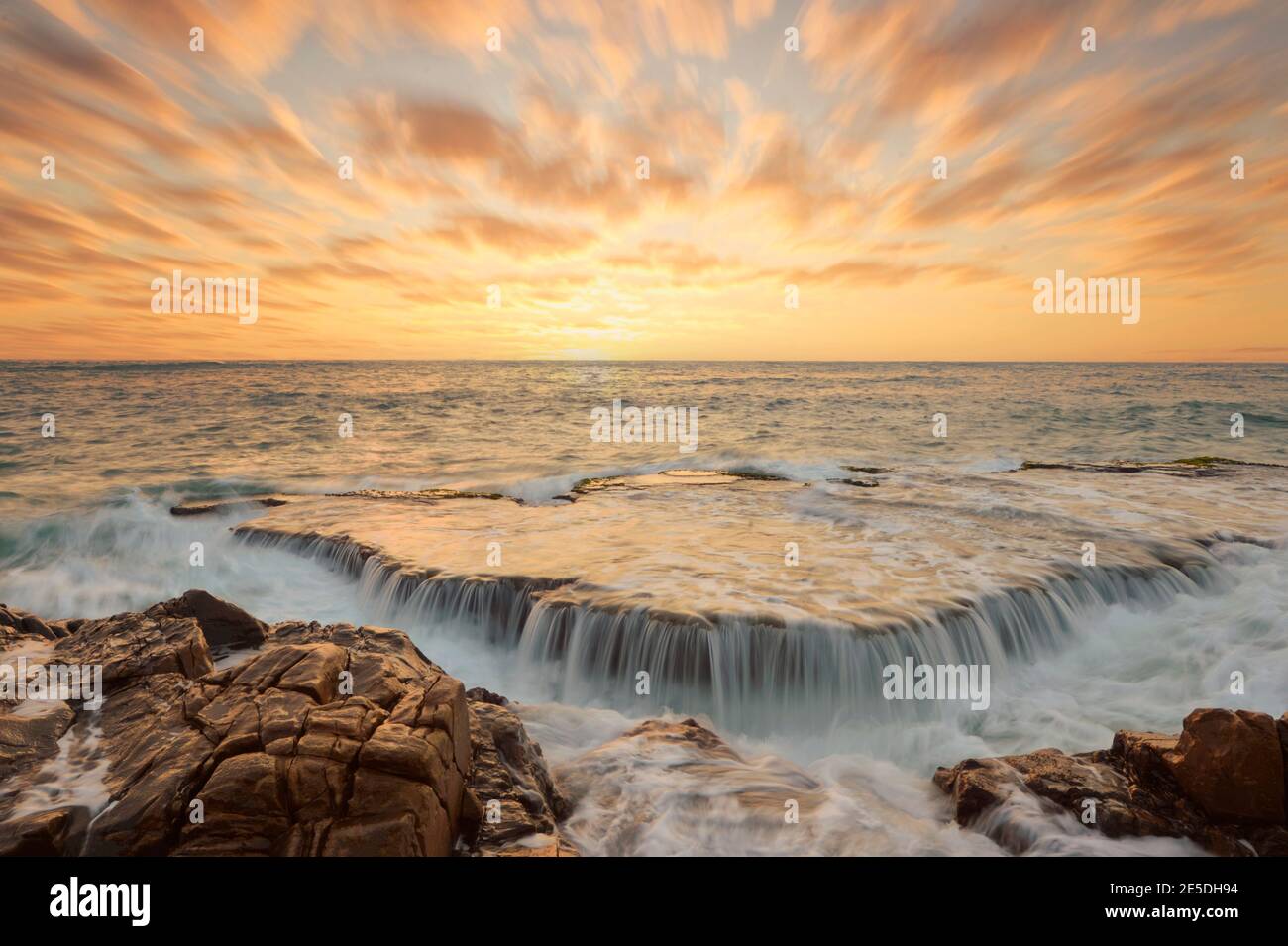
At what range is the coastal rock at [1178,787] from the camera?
5.39m

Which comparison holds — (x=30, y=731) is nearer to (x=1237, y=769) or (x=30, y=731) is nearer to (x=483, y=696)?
(x=483, y=696)

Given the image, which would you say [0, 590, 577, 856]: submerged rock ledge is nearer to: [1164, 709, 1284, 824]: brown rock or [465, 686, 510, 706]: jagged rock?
[465, 686, 510, 706]: jagged rock

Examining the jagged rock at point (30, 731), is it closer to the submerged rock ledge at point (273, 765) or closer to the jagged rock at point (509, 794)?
the submerged rock ledge at point (273, 765)

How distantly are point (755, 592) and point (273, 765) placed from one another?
806cm

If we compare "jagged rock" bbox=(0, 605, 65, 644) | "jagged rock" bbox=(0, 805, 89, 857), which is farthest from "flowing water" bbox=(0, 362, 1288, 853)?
"jagged rock" bbox=(0, 605, 65, 644)

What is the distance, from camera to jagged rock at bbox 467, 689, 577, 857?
482cm

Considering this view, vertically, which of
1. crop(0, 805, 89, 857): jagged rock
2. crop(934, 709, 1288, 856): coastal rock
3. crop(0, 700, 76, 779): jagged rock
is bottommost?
crop(934, 709, 1288, 856): coastal rock

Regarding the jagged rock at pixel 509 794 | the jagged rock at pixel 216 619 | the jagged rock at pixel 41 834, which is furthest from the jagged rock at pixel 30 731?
the jagged rock at pixel 509 794

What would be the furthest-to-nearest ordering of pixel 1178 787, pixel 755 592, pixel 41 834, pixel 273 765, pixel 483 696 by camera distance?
pixel 755 592
pixel 483 696
pixel 1178 787
pixel 273 765
pixel 41 834

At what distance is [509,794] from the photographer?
5.39 m

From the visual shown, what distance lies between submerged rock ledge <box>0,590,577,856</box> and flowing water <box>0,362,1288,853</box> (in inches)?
24.6

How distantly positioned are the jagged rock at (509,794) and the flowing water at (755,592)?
0.61 meters

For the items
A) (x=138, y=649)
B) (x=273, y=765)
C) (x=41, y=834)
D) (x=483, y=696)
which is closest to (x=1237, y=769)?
(x=483, y=696)
